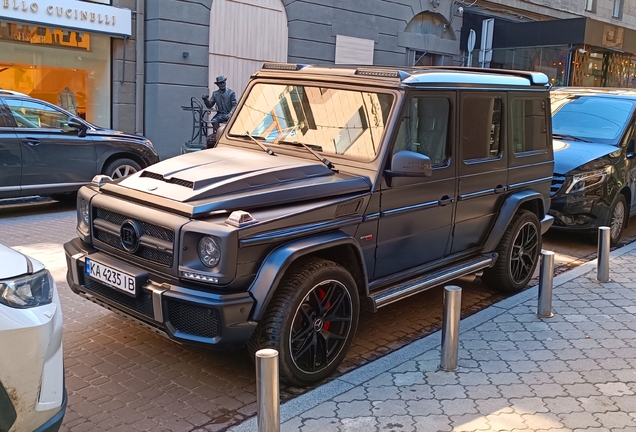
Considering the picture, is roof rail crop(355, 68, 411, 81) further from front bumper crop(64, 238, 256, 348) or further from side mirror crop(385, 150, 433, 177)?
front bumper crop(64, 238, 256, 348)

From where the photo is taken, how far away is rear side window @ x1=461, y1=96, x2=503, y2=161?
18.4 feet

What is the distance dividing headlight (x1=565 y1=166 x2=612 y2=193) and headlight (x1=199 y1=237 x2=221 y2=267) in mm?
5995

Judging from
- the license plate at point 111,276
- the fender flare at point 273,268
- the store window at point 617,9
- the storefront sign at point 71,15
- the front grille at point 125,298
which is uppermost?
the store window at point 617,9

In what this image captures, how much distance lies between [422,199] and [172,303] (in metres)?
2.18

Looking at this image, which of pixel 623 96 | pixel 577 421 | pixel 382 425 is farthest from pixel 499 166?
pixel 623 96

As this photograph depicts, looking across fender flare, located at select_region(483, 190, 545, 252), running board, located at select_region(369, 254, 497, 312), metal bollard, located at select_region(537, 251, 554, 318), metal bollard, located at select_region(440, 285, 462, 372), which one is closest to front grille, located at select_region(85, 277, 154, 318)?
running board, located at select_region(369, 254, 497, 312)

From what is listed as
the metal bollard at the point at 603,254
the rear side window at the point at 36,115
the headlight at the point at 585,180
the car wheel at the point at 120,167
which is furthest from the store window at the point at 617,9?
the rear side window at the point at 36,115

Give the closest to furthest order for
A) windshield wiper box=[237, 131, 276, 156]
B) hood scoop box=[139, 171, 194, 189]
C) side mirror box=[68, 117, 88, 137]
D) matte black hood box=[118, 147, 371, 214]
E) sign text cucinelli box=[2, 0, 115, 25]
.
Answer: matte black hood box=[118, 147, 371, 214]
hood scoop box=[139, 171, 194, 189]
windshield wiper box=[237, 131, 276, 156]
side mirror box=[68, 117, 88, 137]
sign text cucinelli box=[2, 0, 115, 25]

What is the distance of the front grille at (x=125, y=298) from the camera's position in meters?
4.08

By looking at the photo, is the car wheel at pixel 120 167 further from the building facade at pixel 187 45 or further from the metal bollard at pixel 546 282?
the metal bollard at pixel 546 282

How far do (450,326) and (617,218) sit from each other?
5.47 meters

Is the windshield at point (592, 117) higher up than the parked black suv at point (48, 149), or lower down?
higher up

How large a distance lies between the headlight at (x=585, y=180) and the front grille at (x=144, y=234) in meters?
6.06

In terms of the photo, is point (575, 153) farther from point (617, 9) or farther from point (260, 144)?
point (617, 9)
